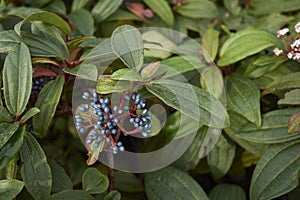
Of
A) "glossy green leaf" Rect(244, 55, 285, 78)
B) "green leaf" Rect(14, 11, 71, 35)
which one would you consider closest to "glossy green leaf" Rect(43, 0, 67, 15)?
"green leaf" Rect(14, 11, 71, 35)

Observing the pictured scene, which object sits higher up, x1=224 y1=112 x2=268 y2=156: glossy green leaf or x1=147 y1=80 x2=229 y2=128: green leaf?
x1=147 y1=80 x2=229 y2=128: green leaf

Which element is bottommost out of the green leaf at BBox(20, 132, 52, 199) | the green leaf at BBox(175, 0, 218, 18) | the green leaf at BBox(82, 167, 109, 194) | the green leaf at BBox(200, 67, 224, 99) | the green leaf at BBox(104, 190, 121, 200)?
the green leaf at BBox(104, 190, 121, 200)

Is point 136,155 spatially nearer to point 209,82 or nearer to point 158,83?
point 209,82

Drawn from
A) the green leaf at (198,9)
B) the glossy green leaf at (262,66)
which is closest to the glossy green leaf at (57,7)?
the green leaf at (198,9)

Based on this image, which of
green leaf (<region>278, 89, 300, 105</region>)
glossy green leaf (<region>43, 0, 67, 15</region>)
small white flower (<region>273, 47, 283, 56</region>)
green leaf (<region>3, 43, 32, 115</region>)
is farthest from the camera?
Answer: glossy green leaf (<region>43, 0, 67, 15</region>)

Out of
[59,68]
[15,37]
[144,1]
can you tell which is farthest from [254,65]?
[15,37]

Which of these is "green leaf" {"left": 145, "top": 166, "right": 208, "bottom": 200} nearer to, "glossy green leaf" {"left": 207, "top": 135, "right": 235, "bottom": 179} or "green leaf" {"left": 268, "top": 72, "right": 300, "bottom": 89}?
"glossy green leaf" {"left": 207, "top": 135, "right": 235, "bottom": 179}

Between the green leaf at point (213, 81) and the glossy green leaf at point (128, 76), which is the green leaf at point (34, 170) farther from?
the green leaf at point (213, 81)

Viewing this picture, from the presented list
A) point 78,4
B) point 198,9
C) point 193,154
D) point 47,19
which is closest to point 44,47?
point 47,19

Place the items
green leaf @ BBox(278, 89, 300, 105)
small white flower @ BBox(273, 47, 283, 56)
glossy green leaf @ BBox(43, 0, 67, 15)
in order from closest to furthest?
green leaf @ BBox(278, 89, 300, 105) → small white flower @ BBox(273, 47, 283, 56) → glossy green leaf @ BBox(43, 0, 67, 15)
